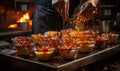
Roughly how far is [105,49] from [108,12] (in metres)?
4.41

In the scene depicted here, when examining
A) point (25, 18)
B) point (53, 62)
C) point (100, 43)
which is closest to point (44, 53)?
point (53, 62)

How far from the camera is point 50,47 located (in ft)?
7.39

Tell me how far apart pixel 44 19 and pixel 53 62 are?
6.04 ft

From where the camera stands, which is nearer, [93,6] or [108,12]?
[93,6]

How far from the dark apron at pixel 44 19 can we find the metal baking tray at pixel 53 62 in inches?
58.4

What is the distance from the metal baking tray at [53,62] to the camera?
1.88m

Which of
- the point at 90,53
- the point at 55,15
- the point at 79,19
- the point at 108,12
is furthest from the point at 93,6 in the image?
the point at 108,12

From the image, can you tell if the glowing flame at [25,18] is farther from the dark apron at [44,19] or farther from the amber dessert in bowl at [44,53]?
the amber dessert in bowl at [44,53]

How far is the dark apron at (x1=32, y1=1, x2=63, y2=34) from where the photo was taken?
12.3ft

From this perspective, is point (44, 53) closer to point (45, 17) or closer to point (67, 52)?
point (67, 52)

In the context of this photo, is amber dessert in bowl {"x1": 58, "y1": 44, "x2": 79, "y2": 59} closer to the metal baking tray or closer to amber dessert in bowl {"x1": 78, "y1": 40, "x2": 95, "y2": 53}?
the metal baking tray

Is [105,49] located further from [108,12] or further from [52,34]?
[108,12]

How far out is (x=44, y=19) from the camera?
3.79 metres

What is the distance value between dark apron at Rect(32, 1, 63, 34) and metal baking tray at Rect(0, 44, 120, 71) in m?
1.48
